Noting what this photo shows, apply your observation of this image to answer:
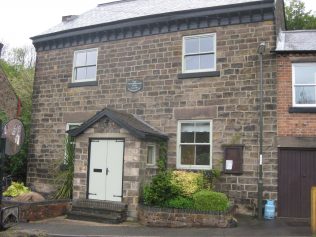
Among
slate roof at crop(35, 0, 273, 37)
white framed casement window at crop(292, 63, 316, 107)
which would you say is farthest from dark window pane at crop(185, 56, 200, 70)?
white framed casement window at crop(292, 63, 316, 107)

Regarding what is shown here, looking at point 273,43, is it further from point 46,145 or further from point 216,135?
point 46,145

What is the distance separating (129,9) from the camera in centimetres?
1703

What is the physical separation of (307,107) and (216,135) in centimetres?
301

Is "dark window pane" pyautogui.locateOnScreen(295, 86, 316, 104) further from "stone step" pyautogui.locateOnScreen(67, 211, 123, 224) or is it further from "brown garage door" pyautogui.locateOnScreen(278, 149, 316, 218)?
"stone step" pyautogui.locateOnScreen(67, 211, 123, 224)

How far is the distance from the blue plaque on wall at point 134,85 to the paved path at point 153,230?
5.27 meters

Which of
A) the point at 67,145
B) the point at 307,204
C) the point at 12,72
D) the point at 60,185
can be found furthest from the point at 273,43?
the point at 12,72

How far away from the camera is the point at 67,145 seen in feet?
48.3

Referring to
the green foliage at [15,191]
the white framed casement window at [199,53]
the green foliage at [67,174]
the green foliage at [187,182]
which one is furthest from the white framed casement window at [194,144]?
the green foliage at [15,191]

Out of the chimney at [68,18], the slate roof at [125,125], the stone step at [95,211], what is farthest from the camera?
the chimney at [68,18]

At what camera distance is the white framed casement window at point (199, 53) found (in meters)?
13.9

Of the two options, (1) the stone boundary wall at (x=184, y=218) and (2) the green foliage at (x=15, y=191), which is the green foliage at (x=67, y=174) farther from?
(1) the stone boundary wall at (x=184, y=218)

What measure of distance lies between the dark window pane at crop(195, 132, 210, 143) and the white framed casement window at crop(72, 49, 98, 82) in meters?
4.99

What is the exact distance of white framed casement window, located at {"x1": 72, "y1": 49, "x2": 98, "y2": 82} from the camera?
1611 cm

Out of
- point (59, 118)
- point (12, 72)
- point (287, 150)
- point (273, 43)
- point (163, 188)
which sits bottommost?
point (163, 188)
